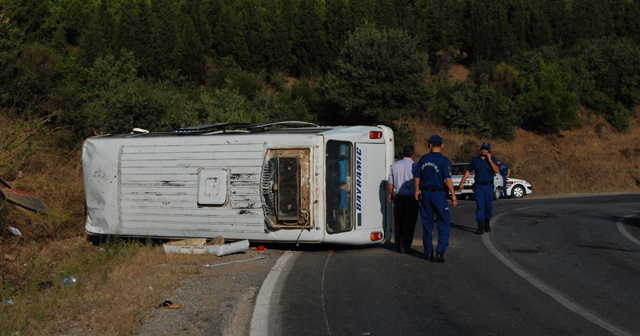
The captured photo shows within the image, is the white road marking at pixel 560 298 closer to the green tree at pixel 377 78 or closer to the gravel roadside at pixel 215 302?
the gravel roadside at pixel 215 302

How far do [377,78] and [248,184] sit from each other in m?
35.0

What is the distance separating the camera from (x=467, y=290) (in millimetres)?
9266

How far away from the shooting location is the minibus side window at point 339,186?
40.8 feet

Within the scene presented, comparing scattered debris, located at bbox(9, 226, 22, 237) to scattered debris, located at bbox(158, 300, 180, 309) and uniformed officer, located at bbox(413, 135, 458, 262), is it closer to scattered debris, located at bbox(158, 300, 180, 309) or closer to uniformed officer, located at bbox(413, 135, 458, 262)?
scattered debris, located at bbox(158, 300, 180, 309)

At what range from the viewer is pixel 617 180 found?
46.5 metres

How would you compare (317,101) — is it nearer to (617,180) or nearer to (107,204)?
(617,180)

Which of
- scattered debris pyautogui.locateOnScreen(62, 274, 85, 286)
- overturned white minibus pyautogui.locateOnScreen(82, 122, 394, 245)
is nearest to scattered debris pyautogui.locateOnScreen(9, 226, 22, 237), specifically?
overturned white minibus pyautogui.locateOnScreen(82, 122, 394, 245)

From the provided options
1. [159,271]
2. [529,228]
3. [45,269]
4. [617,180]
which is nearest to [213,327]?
[159,271]

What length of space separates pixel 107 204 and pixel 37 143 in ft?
21.4

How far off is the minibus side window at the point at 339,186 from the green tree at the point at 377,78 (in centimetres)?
3404

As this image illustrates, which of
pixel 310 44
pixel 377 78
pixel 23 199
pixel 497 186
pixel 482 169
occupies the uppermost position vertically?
pixel 310 44

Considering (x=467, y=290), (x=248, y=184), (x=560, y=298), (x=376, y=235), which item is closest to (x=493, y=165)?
(x=376, y=235)

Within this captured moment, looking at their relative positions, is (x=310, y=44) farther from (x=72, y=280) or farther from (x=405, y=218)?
(x=72, y=280)

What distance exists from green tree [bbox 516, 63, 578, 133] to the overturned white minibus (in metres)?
40.9
